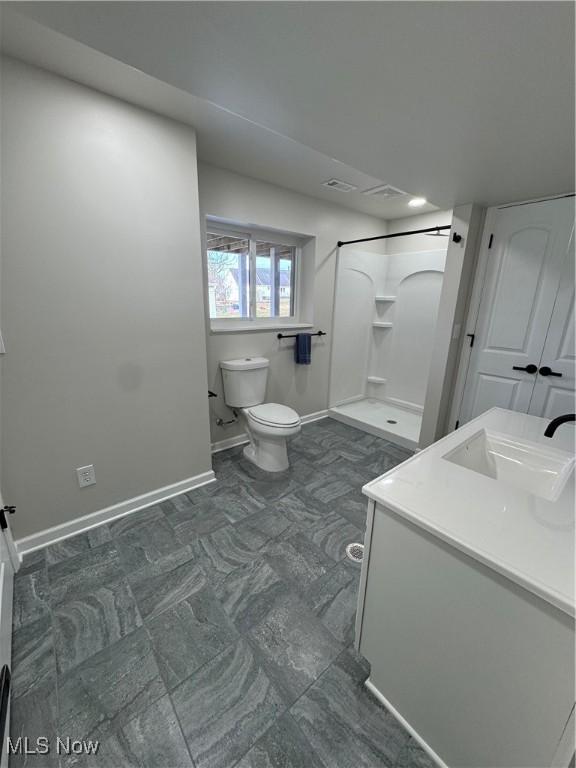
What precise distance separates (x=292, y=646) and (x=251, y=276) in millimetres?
2564

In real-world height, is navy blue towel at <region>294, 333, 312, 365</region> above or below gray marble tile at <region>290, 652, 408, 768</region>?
above

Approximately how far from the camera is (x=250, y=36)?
75 centimetres

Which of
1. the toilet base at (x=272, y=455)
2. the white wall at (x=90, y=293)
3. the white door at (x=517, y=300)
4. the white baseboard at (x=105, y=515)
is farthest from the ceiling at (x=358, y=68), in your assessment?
the white baseboard at (x=105, y=515)

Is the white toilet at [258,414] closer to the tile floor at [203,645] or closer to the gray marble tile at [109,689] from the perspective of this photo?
the tile floor at [203,645]

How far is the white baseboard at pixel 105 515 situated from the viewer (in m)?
1.67

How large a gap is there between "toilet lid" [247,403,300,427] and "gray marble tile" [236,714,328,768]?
1551 mm

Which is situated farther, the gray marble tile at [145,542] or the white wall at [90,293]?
the gray marble tile at [145,542]

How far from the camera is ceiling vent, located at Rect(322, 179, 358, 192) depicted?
2.39m

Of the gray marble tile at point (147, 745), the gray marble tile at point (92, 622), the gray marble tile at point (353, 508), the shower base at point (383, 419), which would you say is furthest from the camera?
the shower base at point (383, 419)

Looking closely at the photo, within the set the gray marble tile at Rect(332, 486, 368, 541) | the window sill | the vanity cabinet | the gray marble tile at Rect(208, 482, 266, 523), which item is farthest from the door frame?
the vanity cabinet

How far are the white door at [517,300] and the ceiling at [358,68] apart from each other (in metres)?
0.55

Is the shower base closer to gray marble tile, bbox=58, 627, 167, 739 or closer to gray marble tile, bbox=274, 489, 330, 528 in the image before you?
gray marble tile, bbox=274, 489, 330, 528

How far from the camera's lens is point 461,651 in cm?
80

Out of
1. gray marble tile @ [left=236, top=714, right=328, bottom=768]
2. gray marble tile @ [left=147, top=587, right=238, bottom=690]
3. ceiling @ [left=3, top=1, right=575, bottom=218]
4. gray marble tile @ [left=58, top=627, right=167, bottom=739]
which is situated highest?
ceiling @ [left=3, top=1, right=575, bottom=218]
